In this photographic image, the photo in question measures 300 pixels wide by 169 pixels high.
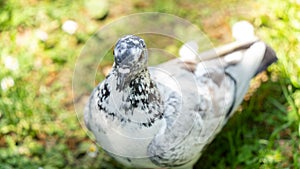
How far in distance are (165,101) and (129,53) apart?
636 mm

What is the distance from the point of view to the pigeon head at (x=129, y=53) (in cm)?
288

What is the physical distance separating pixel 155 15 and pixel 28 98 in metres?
1.31

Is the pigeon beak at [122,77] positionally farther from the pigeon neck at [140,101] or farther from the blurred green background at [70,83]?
the blurred green background at [70,83]

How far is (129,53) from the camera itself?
113 inches

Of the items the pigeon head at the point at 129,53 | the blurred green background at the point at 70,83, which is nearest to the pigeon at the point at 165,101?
Result: the pigeon head at the point at 129,53

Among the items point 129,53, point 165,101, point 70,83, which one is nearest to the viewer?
point 129,53

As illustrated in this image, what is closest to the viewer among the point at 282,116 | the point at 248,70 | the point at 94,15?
the point at 248,70

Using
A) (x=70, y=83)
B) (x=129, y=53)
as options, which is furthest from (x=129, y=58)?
(x=70, y=83)

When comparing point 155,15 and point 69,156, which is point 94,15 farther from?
point 69,156

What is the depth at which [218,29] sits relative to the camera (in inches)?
194

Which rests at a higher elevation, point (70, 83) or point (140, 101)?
point (70, 83)

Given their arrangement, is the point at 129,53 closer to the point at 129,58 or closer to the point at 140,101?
the point at 129,58

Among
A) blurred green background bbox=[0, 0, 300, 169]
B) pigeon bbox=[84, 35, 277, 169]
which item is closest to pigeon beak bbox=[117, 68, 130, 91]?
pigeon bbox=[84, 35, 277, 169]

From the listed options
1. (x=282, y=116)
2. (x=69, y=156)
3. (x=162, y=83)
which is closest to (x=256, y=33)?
(x=282, y=116)
